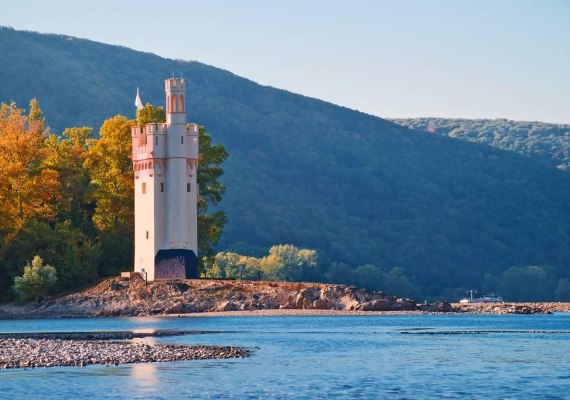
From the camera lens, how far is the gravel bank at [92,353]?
5441 cm

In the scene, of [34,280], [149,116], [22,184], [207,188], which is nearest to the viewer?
[34,280]

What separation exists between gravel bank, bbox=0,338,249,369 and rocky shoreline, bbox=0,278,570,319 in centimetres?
3548

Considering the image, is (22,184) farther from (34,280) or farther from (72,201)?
(34,280)

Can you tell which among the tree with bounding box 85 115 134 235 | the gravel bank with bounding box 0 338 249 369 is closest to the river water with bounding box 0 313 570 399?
the gravel bank with bounding box 0 338 249 369

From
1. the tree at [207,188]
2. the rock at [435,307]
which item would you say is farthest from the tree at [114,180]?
the rock at [435,307]

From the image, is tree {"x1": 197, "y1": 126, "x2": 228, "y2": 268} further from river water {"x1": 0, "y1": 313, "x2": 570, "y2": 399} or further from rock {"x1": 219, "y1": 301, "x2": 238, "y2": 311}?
river water {"x1": 0, "y1": 313, "x2": 570, "y2": 399}

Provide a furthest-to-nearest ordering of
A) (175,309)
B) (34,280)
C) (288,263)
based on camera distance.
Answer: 1. (288,263)
2. (34,280)
3. (175,309)

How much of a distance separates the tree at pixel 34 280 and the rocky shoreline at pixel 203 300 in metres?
1.02

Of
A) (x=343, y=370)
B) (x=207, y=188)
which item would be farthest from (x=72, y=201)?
(x=343, y=370)

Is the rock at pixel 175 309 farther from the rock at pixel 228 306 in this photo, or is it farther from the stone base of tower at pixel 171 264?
the stone base of tower at pixel 171 264

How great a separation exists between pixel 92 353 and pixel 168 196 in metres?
46.7

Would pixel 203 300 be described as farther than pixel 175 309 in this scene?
No

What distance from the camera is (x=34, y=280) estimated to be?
10462cm

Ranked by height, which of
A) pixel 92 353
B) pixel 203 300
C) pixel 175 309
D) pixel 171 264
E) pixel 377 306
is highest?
pixel 171 264
